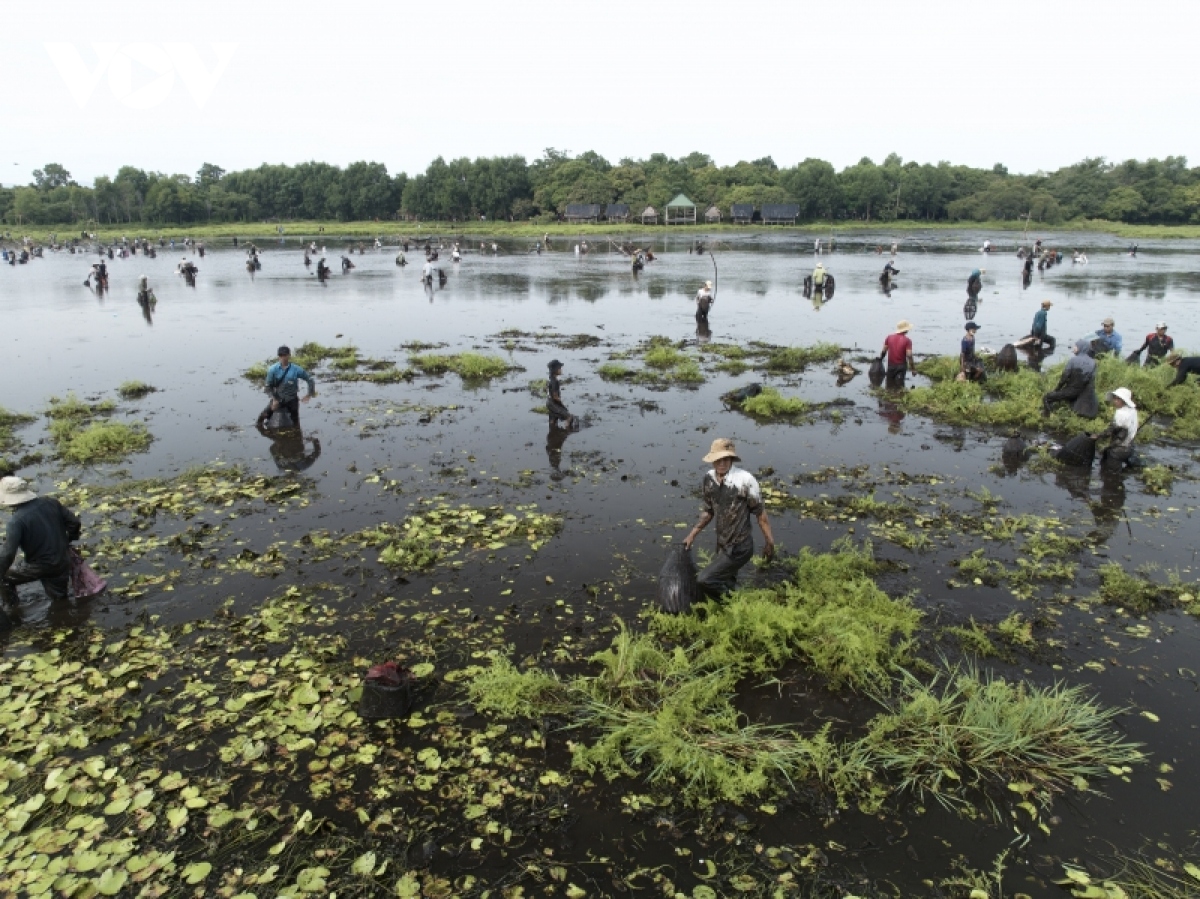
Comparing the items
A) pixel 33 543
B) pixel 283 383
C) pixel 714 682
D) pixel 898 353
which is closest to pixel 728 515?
pixel 714 682

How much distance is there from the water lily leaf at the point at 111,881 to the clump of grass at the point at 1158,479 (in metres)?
14.3

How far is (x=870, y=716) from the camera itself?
6.51 meters

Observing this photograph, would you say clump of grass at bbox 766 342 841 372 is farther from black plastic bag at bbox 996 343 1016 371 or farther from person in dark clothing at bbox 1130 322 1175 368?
person in dark clothing at bbox 1130 322 1175 368

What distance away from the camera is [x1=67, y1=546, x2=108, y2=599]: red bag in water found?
328 inches

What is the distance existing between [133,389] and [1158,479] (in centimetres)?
2221

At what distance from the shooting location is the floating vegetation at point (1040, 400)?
14.5m

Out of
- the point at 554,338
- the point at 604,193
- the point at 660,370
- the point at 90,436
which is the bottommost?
the point at 90,436

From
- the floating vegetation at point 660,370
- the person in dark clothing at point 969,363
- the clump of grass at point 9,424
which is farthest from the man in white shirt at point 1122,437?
the clump of grass at point 9,424

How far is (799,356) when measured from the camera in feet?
68.8

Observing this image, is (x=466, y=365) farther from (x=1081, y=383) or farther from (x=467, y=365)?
(x=1081, y=383)

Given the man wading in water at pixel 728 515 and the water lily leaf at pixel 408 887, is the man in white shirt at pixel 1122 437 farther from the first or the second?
the water lily leaf at pixel 408 887

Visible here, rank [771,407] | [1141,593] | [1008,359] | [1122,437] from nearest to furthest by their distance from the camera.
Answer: [1141,593]
[1122,437]
[771,407]
[1008,359]

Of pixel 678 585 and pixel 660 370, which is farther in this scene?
pixel 660 370

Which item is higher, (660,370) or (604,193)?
(604,193)
